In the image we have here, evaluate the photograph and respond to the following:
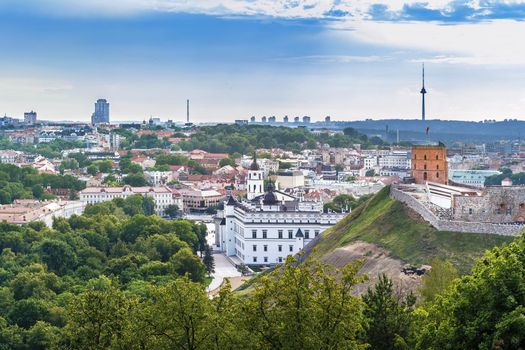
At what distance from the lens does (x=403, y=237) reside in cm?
5225

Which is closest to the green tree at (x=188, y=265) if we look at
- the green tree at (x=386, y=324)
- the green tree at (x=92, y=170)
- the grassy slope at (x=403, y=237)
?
the grassy slope at (x=403, y=237)

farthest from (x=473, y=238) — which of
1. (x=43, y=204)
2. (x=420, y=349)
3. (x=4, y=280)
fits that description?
(x=43, y=204)

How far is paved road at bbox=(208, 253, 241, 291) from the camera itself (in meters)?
74.5

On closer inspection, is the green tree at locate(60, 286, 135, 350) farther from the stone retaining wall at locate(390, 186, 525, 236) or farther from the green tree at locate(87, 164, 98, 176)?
the green tree at locate(87, 164, 98, 176)

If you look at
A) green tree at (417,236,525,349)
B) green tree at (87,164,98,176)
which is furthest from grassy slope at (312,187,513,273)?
green tree at (87,164,98,176)

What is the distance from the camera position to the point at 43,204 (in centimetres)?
11675

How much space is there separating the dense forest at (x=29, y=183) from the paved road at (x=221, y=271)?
48691mm

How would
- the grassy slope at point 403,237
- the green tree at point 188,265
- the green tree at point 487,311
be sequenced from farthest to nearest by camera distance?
1. the green tree at point 188,265
2. the grassy slope at point 403,237
3. the green tree at point 487,311

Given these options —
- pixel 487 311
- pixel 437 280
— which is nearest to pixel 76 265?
pixel 437 280

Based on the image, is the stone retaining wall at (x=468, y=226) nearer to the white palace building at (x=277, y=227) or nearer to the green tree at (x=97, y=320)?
the green tree at (x=97, y=320)

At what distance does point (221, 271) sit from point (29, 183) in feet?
237

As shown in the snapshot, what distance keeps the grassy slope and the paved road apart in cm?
1194

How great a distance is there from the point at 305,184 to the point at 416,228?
102m

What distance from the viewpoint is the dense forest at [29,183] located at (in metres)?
134
